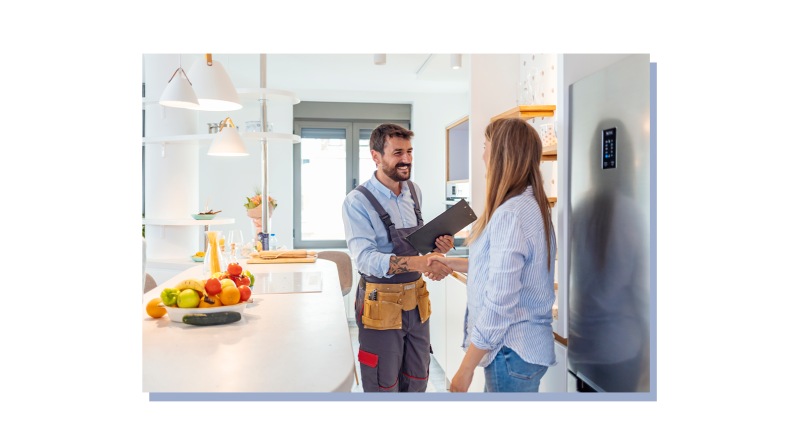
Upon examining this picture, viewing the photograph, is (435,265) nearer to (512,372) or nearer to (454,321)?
(512,372)

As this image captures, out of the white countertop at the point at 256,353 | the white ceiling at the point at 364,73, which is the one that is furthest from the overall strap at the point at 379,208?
the white ceiling at the point at 364,73

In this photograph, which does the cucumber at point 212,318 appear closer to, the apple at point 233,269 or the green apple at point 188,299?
the green apple at point 188,299

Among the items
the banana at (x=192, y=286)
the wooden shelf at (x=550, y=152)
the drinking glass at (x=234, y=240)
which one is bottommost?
the banana at (x=192, y=286)

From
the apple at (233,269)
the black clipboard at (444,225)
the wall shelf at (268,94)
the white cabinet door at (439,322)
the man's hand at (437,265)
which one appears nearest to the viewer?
the apple at (233,269)

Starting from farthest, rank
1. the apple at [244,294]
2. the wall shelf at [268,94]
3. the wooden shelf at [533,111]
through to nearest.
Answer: the wall shelf at [268,94], the wooden shelf at [533,111], the apple at [244,294]

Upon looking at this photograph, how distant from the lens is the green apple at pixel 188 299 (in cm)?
130

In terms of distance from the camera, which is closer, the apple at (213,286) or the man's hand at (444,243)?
the apple at (213,286)

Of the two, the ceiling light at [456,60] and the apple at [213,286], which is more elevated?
the ceiling light at [456,60]

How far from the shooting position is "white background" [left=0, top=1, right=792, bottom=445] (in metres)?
1.18

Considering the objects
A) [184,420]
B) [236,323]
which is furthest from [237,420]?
[236,323]

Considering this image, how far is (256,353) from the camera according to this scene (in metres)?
1.08

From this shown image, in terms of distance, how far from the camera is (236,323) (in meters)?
1.34
